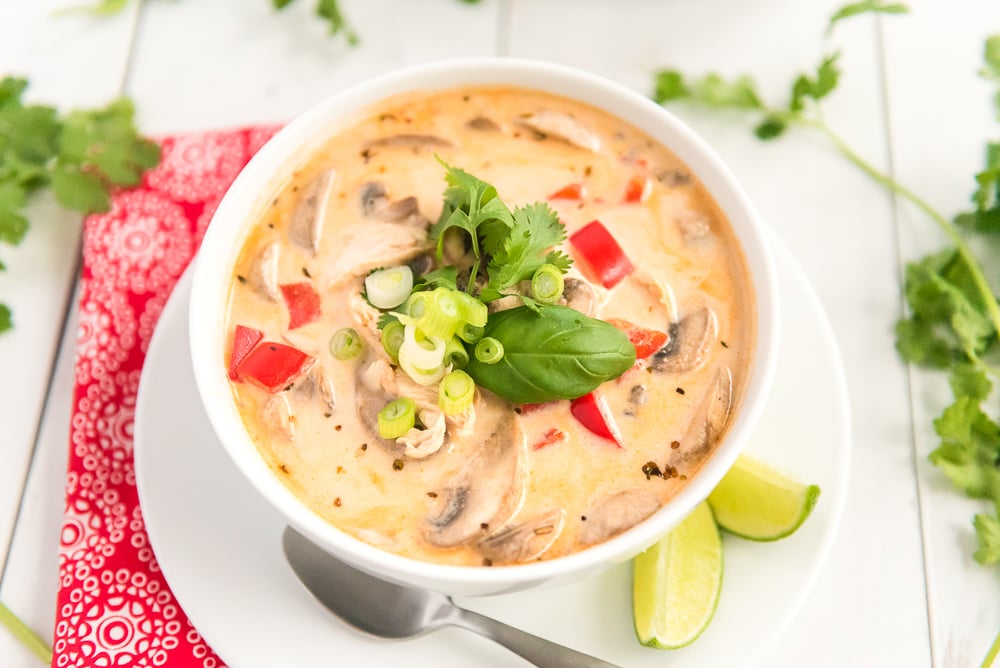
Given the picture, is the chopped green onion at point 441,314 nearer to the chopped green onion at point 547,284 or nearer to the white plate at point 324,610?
the chopped green onion at point 547,284

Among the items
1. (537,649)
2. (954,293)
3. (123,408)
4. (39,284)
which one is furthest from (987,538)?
(39,284)

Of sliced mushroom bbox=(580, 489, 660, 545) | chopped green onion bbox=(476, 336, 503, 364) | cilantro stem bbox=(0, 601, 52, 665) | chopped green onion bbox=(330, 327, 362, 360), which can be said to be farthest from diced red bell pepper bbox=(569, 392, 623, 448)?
cilantro stem bbox=(0, 601, 52, 665)

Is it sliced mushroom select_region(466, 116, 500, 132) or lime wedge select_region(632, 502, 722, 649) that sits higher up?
sliced mushroom select_region(466, 116, 500, 132)

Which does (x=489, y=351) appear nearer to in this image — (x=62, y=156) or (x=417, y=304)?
(x=417, y=304)

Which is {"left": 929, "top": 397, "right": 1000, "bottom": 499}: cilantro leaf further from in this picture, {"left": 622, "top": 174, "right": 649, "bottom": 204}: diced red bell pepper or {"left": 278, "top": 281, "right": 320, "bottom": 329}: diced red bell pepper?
{"left": 278, "top": 281, "right": 320, "bottom": 329}: diced red bell pepper

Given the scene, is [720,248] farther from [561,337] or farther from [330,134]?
[330,134]

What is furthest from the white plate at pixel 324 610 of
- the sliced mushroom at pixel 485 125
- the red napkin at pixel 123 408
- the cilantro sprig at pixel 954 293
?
the sliced mushroom at pixel 485 125
